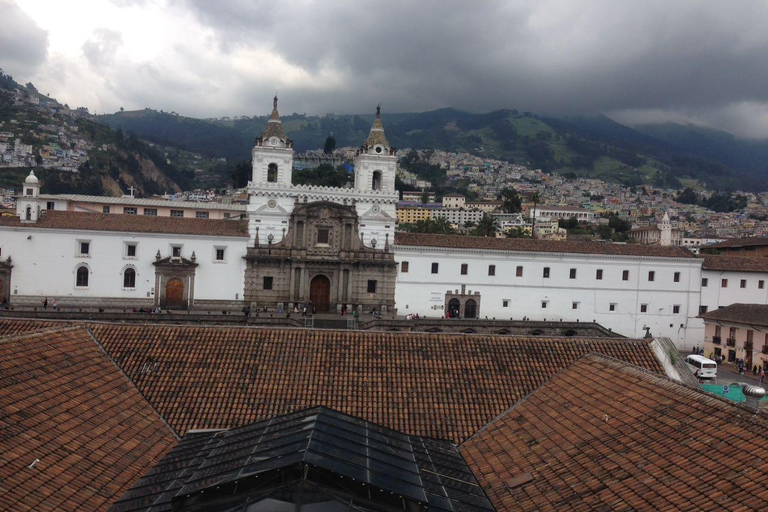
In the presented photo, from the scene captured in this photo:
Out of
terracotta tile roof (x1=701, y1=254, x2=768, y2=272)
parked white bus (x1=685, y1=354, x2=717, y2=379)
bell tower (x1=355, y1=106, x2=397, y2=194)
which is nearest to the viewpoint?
parked white bus (x1=685, y1=354, x2=717, y2=379)

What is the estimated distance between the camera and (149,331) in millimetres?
13570

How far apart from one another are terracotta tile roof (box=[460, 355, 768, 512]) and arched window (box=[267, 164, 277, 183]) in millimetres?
30271

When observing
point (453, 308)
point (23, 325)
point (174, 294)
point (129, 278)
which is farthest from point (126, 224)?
point (23, 325)

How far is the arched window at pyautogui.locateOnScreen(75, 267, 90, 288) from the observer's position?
35903 mm

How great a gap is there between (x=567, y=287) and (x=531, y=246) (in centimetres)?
359

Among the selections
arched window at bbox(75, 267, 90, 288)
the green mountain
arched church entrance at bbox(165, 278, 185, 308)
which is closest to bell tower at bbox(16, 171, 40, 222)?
arched window at bbox(75, 267, 90, 288)

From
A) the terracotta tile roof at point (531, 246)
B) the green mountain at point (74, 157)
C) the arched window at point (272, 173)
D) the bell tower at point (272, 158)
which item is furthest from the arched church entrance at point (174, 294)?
the green mountain at point (74, 157)

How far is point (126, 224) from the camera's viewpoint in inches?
1443

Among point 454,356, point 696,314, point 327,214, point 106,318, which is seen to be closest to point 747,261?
point 696,314

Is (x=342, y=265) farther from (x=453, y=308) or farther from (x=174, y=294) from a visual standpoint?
(x=174, y=294)

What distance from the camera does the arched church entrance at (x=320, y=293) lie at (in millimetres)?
39031

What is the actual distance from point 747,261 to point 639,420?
1505 inches

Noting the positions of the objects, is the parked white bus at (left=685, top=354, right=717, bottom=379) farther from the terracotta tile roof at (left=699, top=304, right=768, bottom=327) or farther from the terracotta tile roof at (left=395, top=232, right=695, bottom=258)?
the terracotta tile roof at (left=395, top=232, right=695, bottom=258)

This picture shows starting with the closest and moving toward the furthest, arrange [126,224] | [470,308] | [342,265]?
[126,224] → [342,265] → [470,308]
